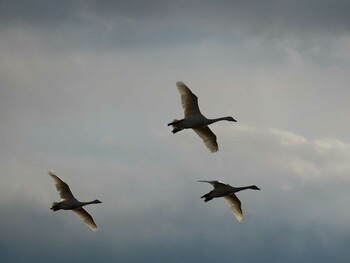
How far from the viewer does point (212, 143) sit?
158 meters

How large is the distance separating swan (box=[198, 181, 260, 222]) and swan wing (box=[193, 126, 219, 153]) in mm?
3818

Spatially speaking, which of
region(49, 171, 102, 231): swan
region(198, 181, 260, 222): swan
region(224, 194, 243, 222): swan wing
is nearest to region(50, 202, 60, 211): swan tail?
region(49, 171, 102, 231): swan

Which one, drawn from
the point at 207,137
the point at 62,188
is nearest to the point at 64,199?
the point at 62,188

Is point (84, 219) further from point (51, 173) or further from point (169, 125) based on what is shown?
point (169, 125)

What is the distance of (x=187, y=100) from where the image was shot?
502 feet

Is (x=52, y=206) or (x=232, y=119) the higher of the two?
(x=232, y=119)

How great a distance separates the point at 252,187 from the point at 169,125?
15.2 m

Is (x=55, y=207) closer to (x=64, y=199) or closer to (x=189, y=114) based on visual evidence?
(x=64, y=199)

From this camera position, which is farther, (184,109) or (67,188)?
(67,188)

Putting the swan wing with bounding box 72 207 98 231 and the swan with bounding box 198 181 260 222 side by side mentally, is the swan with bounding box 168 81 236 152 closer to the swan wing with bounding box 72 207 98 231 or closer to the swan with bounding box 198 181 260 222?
the swan with bounding box 198 181 260 222

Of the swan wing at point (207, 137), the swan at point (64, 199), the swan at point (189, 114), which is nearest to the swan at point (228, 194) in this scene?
the swan wing at point (207, 137)

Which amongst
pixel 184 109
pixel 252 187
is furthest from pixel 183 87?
pixel 252 187

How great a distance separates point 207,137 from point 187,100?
6697 mm

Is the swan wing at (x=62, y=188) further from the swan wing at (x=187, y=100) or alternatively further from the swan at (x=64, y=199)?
the swan wing at (x=187, y=100)
